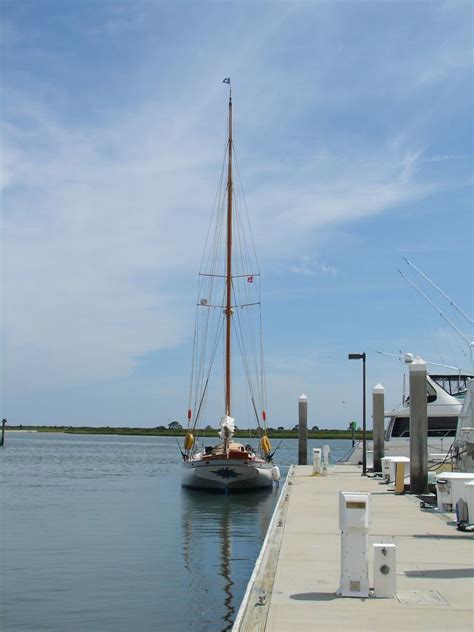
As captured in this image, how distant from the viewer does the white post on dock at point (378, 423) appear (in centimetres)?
3659

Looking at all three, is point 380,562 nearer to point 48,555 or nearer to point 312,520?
point 312,520

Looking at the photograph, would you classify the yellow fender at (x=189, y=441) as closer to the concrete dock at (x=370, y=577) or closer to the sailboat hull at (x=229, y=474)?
the sailboat hull at (x=229, y=474)

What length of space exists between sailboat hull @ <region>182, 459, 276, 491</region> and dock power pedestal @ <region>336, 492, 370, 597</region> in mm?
22769

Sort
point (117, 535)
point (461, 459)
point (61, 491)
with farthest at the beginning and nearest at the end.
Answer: point (61, 491), point (461, 459), point (117, 535)

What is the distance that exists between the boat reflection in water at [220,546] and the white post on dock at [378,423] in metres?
4.99

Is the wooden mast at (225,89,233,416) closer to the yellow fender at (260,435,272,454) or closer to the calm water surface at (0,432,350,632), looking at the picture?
the yellow fender at (260,435,272,454)

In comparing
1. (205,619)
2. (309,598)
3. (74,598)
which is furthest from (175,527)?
(309,598)

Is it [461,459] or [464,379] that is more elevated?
[464,379]

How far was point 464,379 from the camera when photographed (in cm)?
4625

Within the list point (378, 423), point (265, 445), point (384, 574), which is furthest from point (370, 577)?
point (378, 423)

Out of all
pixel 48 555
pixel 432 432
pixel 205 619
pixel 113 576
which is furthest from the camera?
pixel 432 432

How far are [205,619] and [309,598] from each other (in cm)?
294

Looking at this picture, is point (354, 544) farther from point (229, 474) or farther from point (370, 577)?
point (229, 474)

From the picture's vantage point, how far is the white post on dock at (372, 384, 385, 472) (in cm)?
3659
